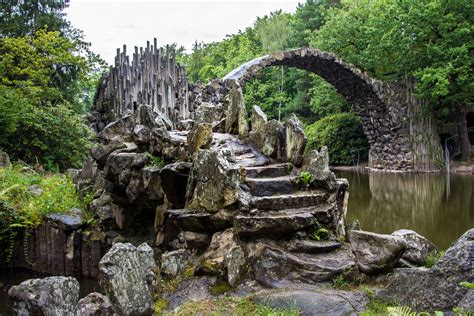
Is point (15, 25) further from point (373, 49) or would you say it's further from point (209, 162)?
point (209, 162)

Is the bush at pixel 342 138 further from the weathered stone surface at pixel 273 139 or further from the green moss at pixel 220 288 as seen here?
the green moss at pixel 220 288

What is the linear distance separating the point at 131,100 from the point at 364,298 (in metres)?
10.8

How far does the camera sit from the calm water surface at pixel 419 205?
859cm

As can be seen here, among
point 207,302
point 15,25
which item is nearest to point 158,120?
point 207,302

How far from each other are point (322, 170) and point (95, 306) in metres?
2.86

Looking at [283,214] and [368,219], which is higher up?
[283,214]

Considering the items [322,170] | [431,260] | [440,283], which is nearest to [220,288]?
[322,170]

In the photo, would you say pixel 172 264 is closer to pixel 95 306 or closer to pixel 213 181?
pixel 213 181

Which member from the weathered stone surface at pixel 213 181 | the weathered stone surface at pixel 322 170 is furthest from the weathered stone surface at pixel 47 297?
the weathered stone surface at pixel 322 170

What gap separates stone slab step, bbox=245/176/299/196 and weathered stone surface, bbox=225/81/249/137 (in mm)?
1638

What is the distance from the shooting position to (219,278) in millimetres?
4660

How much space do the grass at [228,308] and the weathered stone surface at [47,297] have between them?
94 centimetres

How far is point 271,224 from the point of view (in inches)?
184

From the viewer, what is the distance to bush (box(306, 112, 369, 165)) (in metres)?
25.5
